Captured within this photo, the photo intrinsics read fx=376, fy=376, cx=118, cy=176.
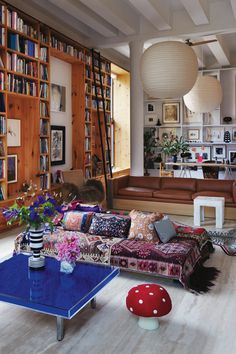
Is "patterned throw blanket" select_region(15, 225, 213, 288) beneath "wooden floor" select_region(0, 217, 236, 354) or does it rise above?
above

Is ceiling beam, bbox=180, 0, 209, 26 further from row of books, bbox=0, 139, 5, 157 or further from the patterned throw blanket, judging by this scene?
the patterned throw blanket

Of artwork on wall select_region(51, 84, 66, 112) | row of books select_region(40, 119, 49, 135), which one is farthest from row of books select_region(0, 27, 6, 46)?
artwork on wall select_region(51, 84, 66, 112)

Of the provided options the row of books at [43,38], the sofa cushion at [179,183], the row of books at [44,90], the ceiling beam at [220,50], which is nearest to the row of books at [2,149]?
the row of books at [44,90]

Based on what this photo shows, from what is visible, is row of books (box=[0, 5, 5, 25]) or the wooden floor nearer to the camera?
the wooden floor

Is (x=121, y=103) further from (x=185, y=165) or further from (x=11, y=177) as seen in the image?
(x=11, y=177)

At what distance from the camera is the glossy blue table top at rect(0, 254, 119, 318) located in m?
2.67

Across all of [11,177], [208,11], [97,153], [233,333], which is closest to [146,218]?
[233,333]

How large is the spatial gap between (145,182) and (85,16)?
137 inches

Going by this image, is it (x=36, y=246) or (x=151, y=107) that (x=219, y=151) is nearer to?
(x=151, y=107)

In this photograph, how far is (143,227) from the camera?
4.24 meters

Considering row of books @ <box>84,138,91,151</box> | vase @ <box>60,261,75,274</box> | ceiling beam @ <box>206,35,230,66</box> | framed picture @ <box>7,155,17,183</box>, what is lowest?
vase @ <box>60,261,75,274</box>

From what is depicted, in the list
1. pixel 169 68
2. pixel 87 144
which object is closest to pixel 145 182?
pixel 87 144

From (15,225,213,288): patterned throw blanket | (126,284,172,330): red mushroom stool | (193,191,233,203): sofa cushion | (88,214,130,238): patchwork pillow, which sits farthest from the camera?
(193,191,233,203): sofa cushion

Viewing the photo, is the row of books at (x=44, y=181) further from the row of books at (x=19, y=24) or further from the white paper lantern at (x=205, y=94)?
the white paper lantern at (x=205, y=94)
